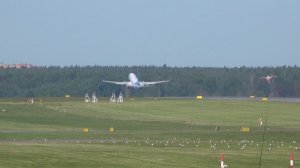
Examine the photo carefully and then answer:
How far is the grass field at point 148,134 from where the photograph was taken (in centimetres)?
5109

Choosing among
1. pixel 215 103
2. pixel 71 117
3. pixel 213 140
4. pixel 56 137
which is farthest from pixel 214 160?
pixel 215 103

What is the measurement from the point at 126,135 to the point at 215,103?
55.7 metres

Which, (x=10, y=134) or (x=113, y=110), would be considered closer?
(x=10, y=134)

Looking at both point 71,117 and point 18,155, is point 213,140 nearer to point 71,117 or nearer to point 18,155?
point 18,155

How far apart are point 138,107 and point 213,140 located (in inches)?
2207

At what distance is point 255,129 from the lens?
86.9 metres

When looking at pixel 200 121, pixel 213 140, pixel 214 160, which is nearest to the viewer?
pixel 214 160

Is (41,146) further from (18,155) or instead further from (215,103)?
(215,103)

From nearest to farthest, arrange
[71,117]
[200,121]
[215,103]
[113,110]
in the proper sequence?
[200,121]
[71,117]
[113,110]
[215,103]

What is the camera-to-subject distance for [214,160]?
2046 inches

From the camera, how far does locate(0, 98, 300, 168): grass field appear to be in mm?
51094

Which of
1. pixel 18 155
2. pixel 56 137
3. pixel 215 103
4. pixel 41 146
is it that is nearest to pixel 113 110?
pixel 215 103

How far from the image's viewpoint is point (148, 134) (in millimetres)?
80375

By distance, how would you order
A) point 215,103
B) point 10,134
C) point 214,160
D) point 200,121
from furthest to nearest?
point 215,103 < point 200,121 < point 10,134 < point 214,160
